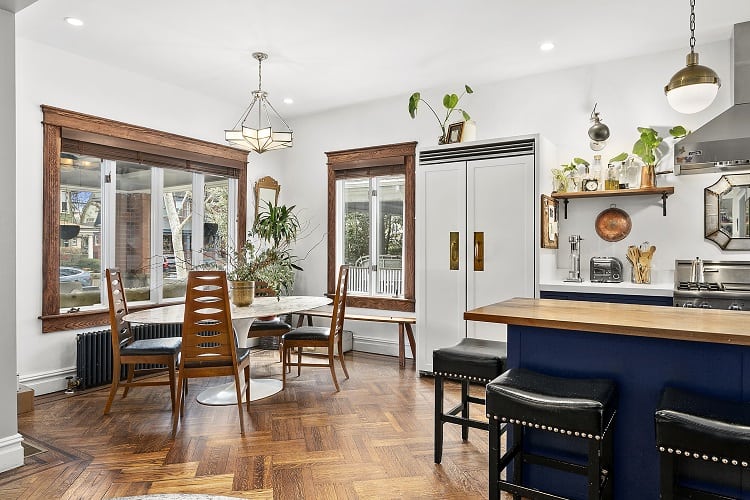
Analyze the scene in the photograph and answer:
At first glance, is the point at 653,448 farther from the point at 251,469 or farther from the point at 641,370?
the point at 251,469

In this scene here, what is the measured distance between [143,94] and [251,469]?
382 centimetres

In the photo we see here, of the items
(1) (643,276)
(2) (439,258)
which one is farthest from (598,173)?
(2) (439,258)

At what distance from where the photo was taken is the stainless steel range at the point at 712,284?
350cm

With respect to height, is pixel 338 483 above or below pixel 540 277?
below

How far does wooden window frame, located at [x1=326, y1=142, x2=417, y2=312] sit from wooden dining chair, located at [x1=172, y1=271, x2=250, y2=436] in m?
2.52

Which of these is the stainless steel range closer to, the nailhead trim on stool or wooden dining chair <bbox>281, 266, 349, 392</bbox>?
the nailhead trim on stool

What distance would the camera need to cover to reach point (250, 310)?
377 centimetres

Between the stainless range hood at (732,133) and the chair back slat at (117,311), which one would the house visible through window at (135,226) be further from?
the stainless range hood at (732,133)

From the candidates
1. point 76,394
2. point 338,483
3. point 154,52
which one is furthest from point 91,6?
point 338,483

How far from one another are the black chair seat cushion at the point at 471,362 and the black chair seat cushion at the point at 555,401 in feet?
1.57

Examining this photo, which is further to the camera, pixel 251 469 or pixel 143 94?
pixel 143 94

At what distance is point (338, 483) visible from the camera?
2553 millimetres

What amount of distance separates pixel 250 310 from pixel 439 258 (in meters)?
1.85

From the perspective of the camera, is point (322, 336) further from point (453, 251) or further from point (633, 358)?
point (633, 358)
